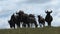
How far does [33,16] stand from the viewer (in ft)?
129

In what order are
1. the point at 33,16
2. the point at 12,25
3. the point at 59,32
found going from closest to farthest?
the point at 59,32 → the point at 12,25 → the point at 33,16

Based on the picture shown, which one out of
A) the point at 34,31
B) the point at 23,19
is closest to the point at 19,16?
the point at 23,19

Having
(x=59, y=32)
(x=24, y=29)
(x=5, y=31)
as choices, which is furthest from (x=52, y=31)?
(x=5, y=31)

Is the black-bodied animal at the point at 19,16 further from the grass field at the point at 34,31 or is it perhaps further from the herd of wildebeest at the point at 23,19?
the grass field at the point at 34,31

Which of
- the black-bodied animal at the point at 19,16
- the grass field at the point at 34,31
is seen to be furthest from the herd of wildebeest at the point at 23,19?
the grass field at the point at 34,31

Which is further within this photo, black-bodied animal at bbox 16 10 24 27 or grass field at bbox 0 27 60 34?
black-bodied animal at bbox 16 10 24 27

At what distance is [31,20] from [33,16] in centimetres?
118

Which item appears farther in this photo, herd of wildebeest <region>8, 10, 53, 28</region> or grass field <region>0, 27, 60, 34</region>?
herd of wildebeest <region>8, 10, 53, 28</region>

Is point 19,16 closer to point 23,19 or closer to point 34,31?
point 23,19

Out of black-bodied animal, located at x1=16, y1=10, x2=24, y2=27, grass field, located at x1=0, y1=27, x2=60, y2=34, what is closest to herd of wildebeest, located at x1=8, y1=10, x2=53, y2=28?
black-bodied animal, located at x1=16, y1=10, x2=24, y2=27

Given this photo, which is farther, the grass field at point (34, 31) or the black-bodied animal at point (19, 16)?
the black-bodied animal at point (19, 16)

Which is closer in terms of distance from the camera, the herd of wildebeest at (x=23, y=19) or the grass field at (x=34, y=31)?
the grass field at (x=34, y=31)

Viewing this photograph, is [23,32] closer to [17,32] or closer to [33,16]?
[17,32]

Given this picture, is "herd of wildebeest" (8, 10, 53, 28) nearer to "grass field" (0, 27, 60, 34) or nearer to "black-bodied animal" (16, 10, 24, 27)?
"black-bodied animal" (16, 10, 24, 27)
